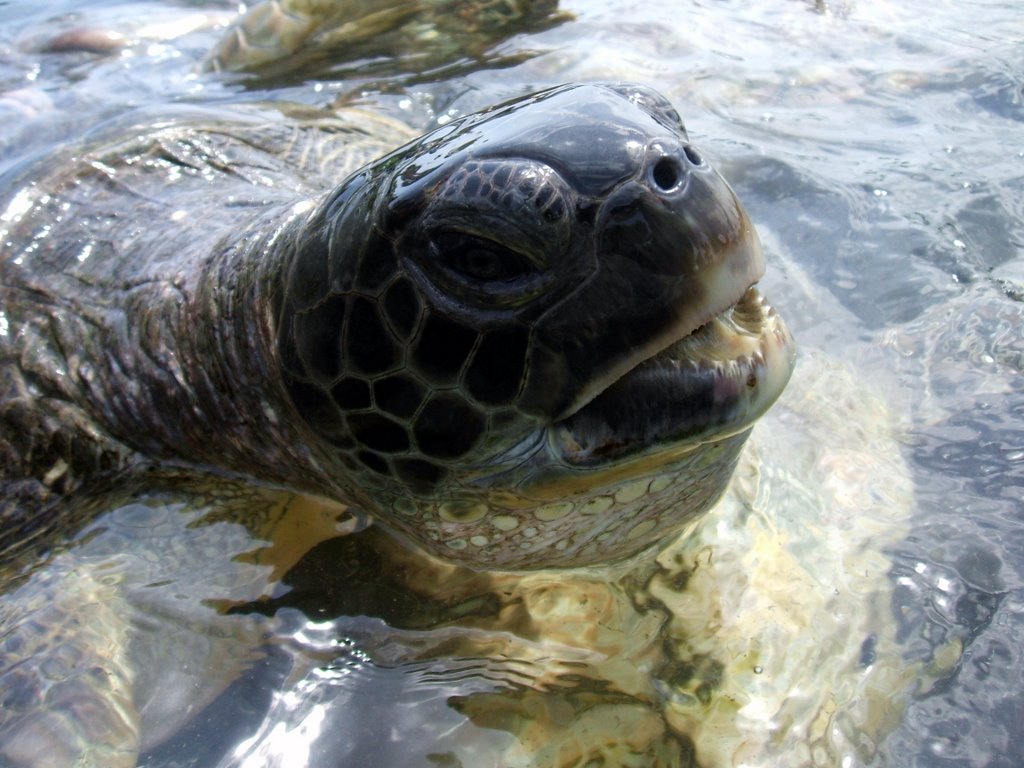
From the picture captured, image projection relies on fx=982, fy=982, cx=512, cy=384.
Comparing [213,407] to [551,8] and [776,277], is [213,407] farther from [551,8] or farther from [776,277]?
[551,8]

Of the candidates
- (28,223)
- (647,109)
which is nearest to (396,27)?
(28,223)

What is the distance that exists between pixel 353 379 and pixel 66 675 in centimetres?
94

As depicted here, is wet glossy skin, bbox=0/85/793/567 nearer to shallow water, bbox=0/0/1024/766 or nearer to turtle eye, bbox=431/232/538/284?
turtle eye, bbox=431/232/538/284

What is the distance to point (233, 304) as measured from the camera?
97.6 inches

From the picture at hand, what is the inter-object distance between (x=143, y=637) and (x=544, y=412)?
1138 millimetres

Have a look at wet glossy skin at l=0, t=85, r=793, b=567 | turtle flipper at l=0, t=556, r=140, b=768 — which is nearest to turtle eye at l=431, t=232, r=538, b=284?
wet glossy skin at l=0, t=85, r=793, b=567

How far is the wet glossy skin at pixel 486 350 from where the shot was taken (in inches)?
66.0

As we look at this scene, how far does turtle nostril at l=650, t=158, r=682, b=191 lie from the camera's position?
1675mm

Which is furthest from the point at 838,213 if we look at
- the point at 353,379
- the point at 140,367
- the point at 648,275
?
the point at 140,367

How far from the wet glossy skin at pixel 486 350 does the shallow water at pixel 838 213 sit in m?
0.46

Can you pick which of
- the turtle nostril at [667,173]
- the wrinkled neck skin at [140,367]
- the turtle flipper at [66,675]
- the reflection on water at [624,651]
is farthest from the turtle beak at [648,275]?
the turtle flipper at [66,675]

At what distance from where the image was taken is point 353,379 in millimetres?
1933

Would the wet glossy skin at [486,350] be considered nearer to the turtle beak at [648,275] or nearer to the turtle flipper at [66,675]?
the turtle beak at [648,275]

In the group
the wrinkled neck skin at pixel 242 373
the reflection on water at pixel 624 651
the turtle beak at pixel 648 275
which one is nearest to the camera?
the turtle beak at pixel 648 275
